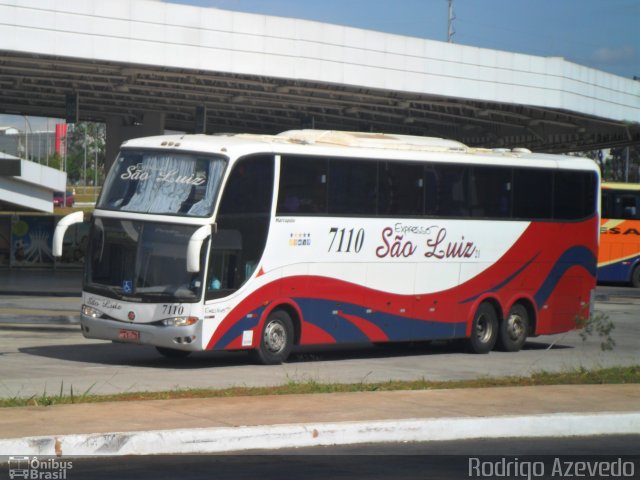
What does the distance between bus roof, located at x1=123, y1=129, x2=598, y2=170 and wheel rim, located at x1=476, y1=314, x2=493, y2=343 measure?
313cm

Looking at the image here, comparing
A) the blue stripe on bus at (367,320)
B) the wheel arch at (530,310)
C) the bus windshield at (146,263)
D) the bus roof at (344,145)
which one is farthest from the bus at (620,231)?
the bus windshield at (146,263)

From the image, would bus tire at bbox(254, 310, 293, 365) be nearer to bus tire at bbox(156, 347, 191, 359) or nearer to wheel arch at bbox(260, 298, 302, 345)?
wheel arch at bbox(260, 298, 302, 345)

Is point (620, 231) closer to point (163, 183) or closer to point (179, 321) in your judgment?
point (163, 183)

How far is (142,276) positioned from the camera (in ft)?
53.9

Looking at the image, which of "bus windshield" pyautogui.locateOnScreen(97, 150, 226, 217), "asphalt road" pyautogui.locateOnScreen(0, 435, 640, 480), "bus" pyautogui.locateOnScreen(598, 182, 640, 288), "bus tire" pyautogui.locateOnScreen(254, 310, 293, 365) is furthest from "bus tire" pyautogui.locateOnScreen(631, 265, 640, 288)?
"asphalt road" pyautogui.locateOnScreen(0, 435, 640, 480)

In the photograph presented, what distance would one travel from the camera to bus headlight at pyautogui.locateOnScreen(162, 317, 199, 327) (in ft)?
53.1

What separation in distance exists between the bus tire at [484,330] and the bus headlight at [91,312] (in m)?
7.58

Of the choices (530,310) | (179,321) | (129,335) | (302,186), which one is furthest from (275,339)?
(530,310)

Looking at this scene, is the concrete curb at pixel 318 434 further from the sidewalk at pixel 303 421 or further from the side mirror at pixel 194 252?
the side mirror at pixel 194 252

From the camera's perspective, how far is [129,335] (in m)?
16.4

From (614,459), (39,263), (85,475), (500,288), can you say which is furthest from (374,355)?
(39,263)

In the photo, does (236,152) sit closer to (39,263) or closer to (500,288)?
(500,288)

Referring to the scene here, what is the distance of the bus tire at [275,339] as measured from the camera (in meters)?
17.3

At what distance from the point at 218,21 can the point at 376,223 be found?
1110 centimetres
